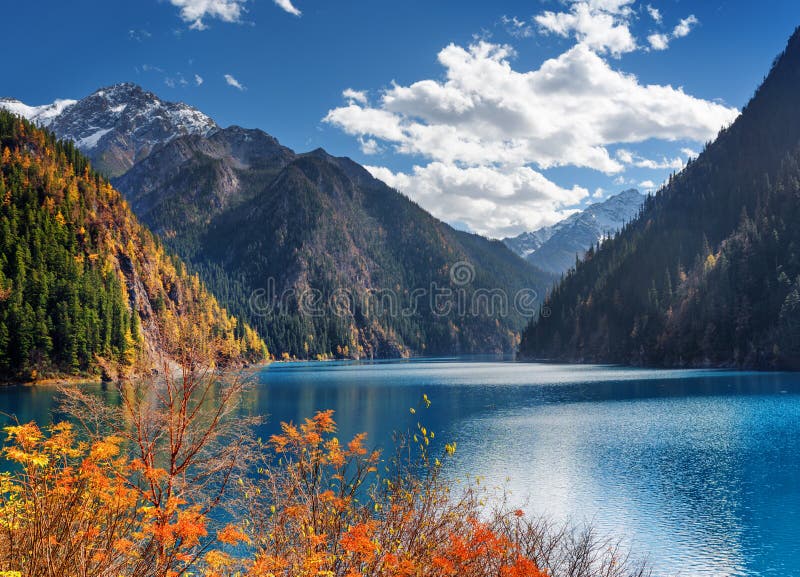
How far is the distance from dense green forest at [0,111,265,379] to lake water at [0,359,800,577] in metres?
13.3

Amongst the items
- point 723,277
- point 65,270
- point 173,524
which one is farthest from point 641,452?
point 723,277

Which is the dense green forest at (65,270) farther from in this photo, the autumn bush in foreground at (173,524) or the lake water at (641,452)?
the autumn bush in foreground at (173,524)

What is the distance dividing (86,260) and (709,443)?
11473 cm

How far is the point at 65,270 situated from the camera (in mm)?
103750

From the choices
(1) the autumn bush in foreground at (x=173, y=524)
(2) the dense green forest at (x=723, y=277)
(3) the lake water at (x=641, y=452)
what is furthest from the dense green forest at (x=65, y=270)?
(2) the dense green forest at (x=723, y=277)

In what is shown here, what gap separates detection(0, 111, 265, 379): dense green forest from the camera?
91000 millimetres

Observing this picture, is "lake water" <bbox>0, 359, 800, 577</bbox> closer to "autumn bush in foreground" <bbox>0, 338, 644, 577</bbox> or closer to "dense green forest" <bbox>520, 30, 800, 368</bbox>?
"autumn bush in foreground" <bbox>0, 338, 644, 577</bbox>

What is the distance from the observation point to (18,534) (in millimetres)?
8125

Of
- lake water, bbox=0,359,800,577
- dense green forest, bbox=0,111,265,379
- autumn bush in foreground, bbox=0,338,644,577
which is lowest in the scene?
lake water, bbox=0,359,800,577

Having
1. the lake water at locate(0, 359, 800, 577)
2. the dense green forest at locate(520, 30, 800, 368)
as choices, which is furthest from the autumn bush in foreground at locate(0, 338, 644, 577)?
the dense green forest at locate(520, 30, 800, 368)

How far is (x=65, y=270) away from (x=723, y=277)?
141 meters

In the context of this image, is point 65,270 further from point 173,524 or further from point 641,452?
point 173,524

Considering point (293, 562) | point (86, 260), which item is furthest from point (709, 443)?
point (86, 260)

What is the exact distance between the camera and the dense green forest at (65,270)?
3583 inches
